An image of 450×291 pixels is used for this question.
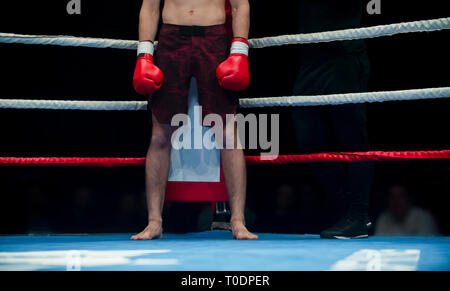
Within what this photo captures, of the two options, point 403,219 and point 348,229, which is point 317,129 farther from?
point 403,219

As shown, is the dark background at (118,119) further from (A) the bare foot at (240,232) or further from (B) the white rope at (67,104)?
(A) the bare foot at (240,232)

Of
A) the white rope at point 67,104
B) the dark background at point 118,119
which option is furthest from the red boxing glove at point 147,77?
the dark background at point 118,119

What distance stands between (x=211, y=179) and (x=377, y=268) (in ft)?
3.30

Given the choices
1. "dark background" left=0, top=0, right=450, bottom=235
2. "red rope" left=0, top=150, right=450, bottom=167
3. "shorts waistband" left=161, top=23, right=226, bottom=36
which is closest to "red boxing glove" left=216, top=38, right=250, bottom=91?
"shorts waistband" left=161, top=23, right=226, bottom=36

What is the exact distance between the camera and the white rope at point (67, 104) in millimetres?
1854

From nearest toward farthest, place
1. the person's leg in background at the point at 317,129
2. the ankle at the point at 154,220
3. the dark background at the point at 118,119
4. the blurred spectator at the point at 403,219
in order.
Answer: the ankle at the point at 154,220
the person's leg in background at the point at 317,129
the blurred spectator at the point at 403,219
the dark background at the point at 118,119

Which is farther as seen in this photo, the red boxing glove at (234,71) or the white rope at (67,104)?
the white rope at (67,104)

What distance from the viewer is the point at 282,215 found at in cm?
333

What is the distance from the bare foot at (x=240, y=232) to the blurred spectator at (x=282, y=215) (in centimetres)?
160

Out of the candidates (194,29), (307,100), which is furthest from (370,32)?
(194,29)

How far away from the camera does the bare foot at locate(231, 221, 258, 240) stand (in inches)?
64.1

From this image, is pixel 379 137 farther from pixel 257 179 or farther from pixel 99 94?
pixel 99 94

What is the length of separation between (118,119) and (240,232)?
1982 millimetres
